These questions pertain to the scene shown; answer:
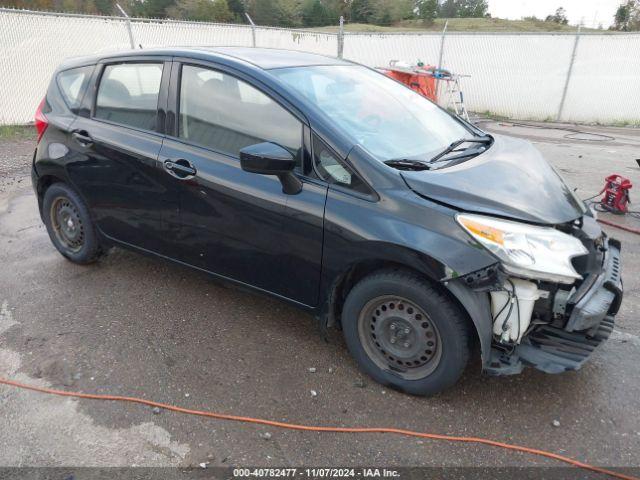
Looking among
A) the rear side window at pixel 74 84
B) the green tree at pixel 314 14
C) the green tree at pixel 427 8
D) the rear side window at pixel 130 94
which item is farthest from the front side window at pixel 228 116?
the green tree at pixel 427 8

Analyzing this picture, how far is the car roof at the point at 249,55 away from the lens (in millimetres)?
3098

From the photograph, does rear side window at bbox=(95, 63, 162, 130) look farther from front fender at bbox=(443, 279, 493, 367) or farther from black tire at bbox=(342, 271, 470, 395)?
front fender at bbox=(443, 279, 493, 367)

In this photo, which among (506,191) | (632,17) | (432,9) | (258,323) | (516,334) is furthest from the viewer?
(432,9)

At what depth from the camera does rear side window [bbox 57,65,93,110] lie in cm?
378

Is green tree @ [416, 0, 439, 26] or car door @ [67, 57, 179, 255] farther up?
green tree @ [416, 0, 439, 26]

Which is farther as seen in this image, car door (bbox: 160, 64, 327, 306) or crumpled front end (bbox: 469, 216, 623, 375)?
car door (bbox: 160, 64, 327, 306)

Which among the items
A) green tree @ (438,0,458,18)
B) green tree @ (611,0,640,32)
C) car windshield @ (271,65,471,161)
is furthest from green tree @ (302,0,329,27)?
car windshield @ (271,65,471,161)

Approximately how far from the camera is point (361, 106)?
307 centimetres

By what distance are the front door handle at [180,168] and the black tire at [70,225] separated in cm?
111

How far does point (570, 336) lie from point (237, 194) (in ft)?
6.46

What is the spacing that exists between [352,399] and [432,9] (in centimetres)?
5726

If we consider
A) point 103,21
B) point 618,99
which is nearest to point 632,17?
point 618,99

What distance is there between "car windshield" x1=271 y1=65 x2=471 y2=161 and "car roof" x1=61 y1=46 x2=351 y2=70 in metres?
0.10

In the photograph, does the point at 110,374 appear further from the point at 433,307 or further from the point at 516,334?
the point at 516,334
